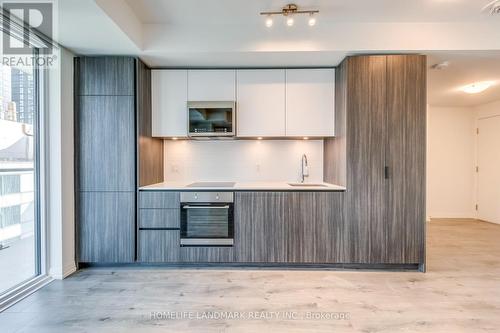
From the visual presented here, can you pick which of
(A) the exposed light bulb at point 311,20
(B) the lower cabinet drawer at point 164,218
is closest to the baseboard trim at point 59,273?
(B) the lower cabinet drawer at point 164,218

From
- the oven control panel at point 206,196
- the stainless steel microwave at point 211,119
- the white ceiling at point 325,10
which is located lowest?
the oven control panel at point 206,196

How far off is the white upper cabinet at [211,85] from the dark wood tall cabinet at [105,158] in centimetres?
65

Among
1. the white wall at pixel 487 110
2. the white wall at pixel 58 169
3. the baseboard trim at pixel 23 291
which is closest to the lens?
the baseboard trim at pixel 23 291

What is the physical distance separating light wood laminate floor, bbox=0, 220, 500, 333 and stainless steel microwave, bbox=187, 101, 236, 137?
5.16 ft

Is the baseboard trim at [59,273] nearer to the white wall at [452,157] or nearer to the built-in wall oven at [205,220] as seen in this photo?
the built-in wall oven at [205,220]

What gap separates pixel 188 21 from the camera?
9.30ft

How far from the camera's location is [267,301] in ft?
7.77

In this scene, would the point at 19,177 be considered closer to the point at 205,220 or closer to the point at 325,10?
the point at 205,220

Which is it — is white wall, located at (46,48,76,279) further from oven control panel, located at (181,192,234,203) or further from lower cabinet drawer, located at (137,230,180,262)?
oven control panel, located at (181,192,234,203)

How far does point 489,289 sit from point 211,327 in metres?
2.61

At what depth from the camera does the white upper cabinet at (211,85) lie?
3.30m

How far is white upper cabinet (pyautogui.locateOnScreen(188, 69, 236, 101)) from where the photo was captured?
3.30 m

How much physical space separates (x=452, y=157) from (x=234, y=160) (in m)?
4.97

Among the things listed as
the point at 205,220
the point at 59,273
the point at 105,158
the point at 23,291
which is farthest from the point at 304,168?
the point at 23,291
